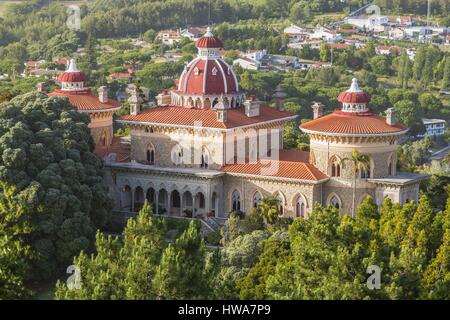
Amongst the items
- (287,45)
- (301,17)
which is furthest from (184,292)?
(301,17)

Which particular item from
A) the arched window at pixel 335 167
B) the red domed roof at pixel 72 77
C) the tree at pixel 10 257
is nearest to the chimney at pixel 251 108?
the arched window at pixel 335 167

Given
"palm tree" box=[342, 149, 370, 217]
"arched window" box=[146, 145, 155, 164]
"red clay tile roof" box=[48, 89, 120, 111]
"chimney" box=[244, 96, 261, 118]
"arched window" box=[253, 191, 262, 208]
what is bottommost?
"arched window" box=[253, 191, 262, 208]

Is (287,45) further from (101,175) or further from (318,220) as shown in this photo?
(318,220)

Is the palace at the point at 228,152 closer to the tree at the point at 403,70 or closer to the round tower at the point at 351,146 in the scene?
the round tower at the point at 351,146

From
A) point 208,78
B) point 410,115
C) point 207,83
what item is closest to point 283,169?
point 207,83

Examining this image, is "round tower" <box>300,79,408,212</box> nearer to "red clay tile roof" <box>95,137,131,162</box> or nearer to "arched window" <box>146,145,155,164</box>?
"arched window" <box>146,145,155,164</box>

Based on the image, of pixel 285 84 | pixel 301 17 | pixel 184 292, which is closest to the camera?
pixel 184 292

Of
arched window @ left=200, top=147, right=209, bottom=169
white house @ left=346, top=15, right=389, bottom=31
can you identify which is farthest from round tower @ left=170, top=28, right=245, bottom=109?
white house @ left=346, top=15, right=389, bottom=31

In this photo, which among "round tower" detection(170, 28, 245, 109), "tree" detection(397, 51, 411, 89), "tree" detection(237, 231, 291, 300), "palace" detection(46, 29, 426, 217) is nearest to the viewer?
"tree" detection(237, 231, 291, 300)

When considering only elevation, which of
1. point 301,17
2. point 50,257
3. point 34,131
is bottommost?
point 301,17
